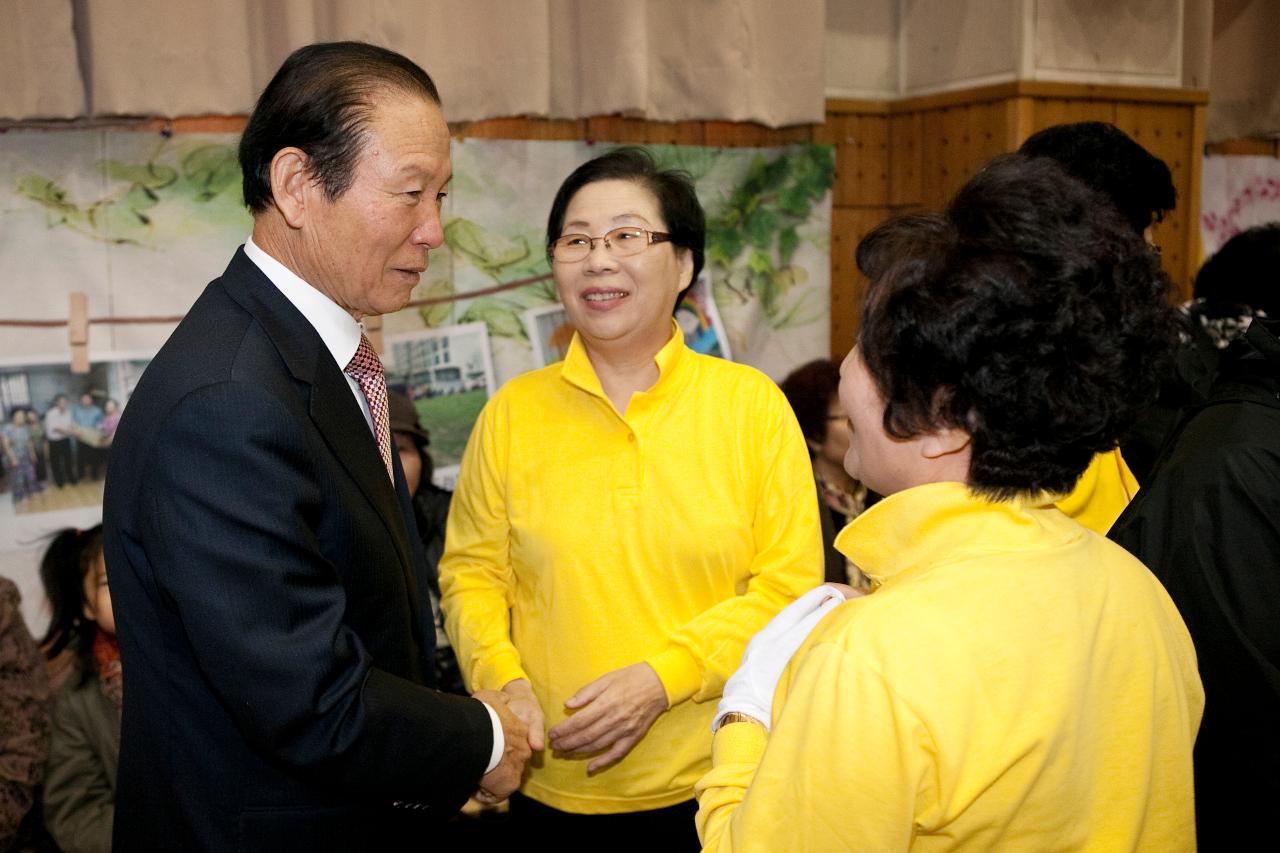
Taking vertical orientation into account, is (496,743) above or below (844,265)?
below

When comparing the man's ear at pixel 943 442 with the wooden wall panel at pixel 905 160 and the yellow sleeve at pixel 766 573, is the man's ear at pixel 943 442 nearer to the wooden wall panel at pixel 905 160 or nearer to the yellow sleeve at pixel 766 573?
the yellow sleeve at pixel 766 573

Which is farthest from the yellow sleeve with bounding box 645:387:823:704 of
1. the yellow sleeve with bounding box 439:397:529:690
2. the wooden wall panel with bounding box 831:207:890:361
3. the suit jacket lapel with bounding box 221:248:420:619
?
the wooden wall panel with bounding box 831:207:890:361

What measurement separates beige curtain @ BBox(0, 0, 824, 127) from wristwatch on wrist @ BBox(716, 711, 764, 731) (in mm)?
2213

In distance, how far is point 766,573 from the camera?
1871 mm

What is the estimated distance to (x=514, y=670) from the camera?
1.85 metres

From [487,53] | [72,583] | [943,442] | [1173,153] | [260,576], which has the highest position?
[487,53]

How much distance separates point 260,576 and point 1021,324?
83cm

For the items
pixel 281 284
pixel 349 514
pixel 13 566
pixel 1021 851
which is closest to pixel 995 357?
pixel 1021 851

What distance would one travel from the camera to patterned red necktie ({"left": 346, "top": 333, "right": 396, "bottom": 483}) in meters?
1.48

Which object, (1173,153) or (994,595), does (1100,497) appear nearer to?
(994,595)

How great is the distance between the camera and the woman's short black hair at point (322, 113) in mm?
1357

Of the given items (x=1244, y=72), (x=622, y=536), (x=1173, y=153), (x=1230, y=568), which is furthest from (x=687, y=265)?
(x=1244, y=72)

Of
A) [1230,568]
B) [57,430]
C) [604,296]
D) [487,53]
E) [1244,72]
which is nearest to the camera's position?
[1230,568]

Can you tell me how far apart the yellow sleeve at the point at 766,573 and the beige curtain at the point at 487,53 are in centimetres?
156
